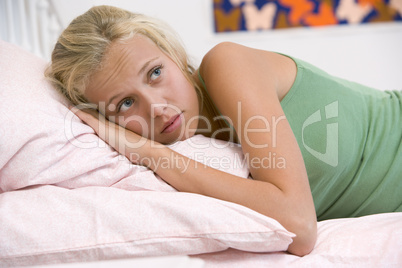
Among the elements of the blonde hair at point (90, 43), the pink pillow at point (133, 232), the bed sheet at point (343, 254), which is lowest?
the bed sheet at point (343, 254)

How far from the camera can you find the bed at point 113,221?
2.35 feet

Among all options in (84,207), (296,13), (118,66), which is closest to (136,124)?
(118,66)

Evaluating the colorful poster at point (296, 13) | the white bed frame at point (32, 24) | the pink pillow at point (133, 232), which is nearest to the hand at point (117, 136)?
the pink pillow at point (133, 232)

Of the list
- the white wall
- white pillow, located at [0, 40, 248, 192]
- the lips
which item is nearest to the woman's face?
the lips

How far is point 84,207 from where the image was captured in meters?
0.76

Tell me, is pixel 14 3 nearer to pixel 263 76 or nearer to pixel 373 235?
pixel 263 76

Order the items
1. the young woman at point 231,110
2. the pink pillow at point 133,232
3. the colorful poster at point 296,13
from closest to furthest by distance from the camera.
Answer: the pink pillow at point 133,232 → the young woman at point 231,110 → the colorful poster at point 296,13

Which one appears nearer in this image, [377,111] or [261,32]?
[377,111]

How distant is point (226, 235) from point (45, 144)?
46 cm

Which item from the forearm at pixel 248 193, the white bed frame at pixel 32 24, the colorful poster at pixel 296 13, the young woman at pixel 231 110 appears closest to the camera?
the forearm at pixel 248 193

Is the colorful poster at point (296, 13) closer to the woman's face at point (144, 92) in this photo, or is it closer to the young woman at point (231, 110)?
the young woman at point (231, 110)

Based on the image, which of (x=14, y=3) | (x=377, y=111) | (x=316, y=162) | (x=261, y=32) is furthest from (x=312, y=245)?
(x=261, y=32)

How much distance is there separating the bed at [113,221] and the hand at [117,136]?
6 cm

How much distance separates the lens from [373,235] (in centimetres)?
82
